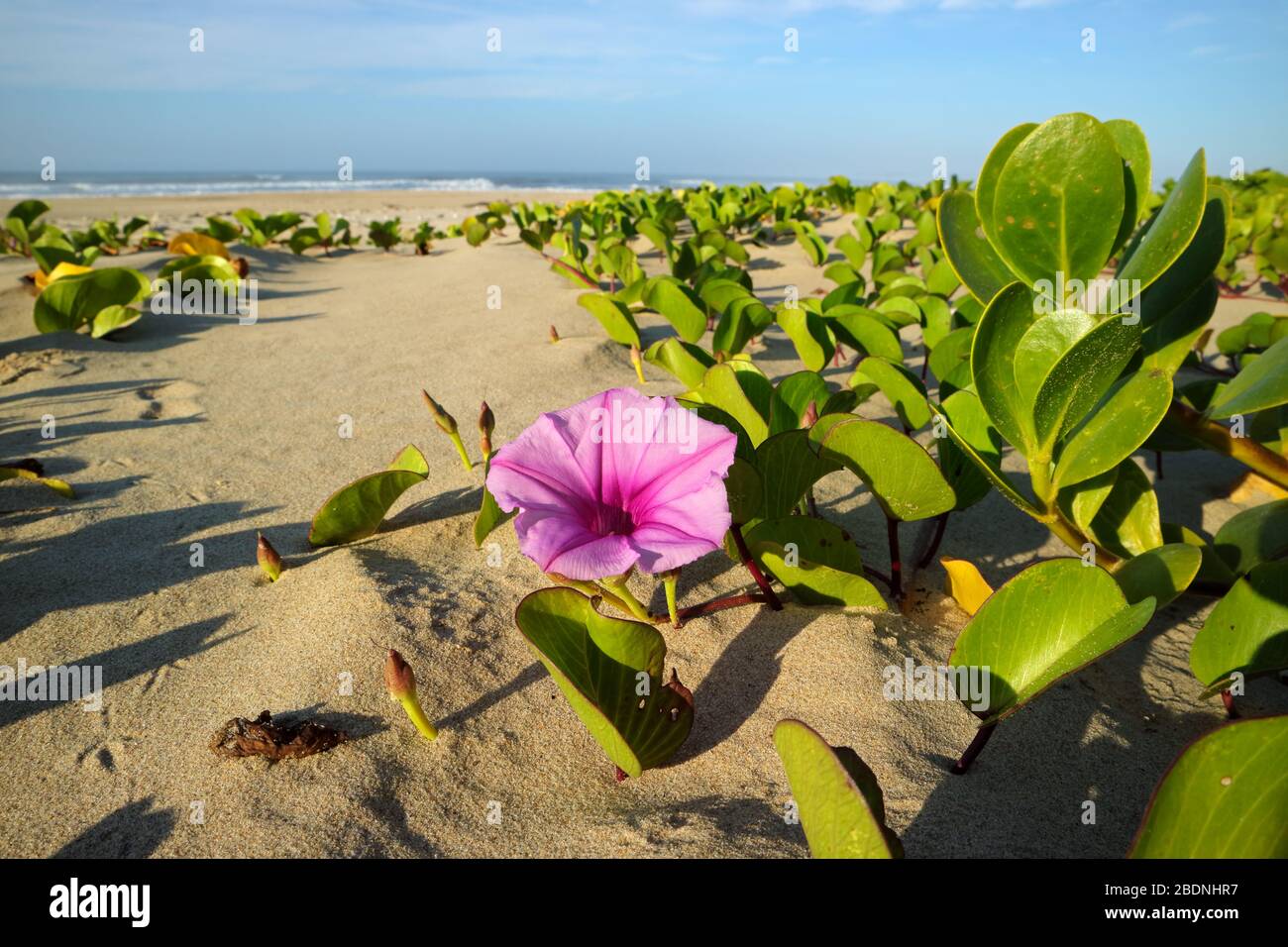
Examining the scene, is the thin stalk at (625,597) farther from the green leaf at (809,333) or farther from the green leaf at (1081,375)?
the green leaf at (809,333)

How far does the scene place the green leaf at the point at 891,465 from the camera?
51.8 inches

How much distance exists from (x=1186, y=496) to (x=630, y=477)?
2.03 metres

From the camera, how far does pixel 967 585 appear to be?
1576 millimetres

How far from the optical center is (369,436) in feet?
8.57

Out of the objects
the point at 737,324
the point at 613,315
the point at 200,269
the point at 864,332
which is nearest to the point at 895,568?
the point at 864,332

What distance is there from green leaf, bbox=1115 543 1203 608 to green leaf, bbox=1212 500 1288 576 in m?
0.39

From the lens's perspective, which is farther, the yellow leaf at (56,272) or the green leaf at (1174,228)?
the yellow leaf at (56,272)

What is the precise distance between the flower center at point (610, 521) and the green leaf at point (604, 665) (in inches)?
8.4

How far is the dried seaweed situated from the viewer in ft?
3.94

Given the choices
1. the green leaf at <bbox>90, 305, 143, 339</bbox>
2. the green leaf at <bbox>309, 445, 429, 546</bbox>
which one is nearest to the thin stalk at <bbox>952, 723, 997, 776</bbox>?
the green leaf at <bbox>309, 445, 429, 546</bbox>

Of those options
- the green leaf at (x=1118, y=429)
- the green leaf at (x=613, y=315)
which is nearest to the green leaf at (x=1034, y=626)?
the green leaf at (x=1118, y=429)

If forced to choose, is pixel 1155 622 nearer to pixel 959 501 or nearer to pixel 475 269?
pixel 959 501

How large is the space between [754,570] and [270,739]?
0.86 metres
